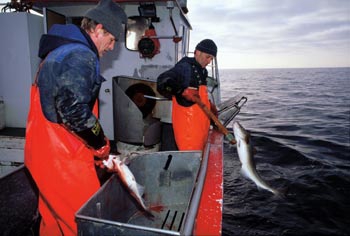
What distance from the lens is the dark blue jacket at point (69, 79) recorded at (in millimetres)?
2131

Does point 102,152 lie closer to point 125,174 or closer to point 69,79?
point 125,174

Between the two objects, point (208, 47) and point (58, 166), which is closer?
point (58, 166)

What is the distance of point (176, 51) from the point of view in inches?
252

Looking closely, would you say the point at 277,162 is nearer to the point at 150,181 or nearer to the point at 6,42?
the point at 150,181

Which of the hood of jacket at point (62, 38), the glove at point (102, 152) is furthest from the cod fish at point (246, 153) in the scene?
the hood of jacket at point (62, 38)

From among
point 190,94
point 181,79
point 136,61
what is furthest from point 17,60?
point 190,94

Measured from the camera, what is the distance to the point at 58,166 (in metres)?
2.27

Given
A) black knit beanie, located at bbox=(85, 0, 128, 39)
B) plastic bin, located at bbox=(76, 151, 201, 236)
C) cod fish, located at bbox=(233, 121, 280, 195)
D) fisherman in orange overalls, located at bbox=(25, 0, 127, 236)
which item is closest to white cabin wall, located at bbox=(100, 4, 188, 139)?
cod fish, located at bbox=(233, 121, 280, 195)

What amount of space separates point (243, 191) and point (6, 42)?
21.4 feet

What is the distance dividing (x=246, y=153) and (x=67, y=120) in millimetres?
2591

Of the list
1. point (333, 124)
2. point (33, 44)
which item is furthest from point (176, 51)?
point (333, 124)

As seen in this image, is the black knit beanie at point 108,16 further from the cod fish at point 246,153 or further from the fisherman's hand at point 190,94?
the cod fish at point 246,153

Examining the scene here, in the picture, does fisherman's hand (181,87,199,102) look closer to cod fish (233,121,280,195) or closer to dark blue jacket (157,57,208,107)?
dark blue jacket (157,57,208,107)

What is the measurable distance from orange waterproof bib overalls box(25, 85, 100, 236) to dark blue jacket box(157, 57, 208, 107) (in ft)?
6.71
